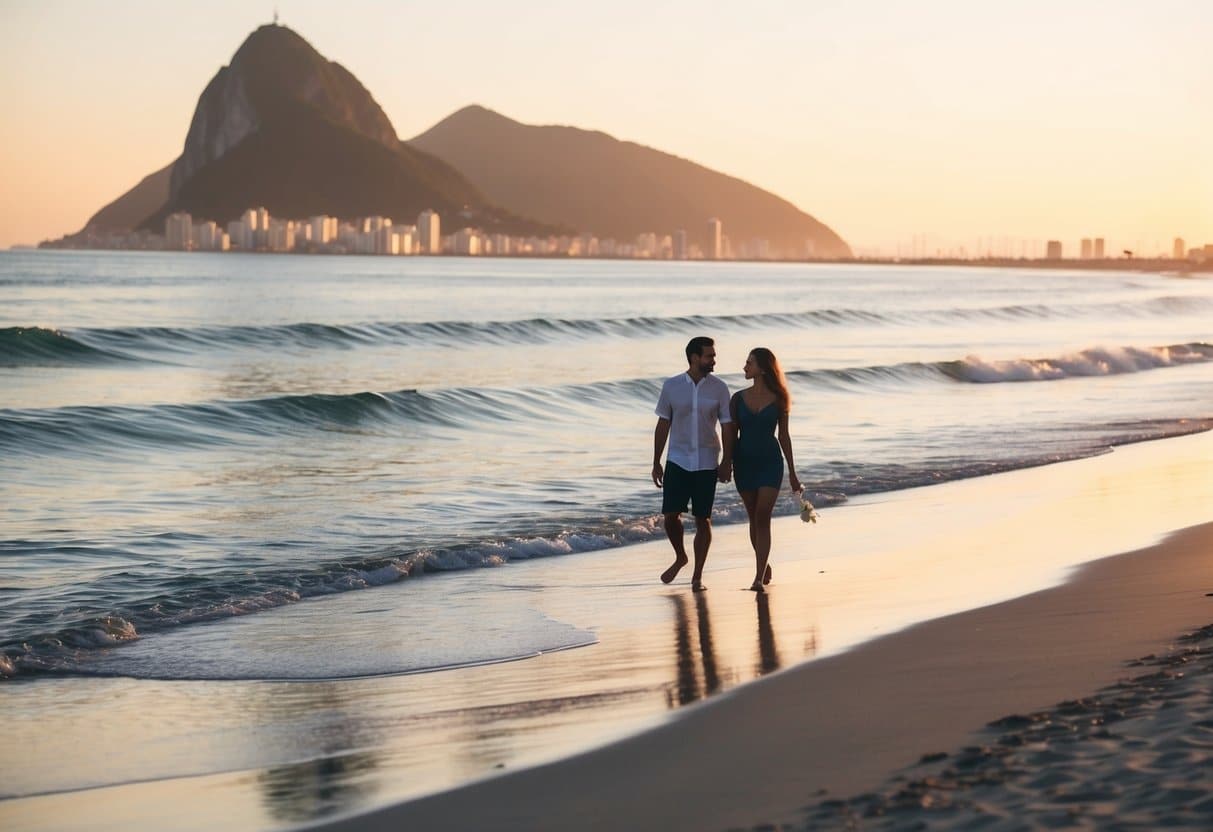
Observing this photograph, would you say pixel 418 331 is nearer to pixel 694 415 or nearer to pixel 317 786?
pixel 694 415

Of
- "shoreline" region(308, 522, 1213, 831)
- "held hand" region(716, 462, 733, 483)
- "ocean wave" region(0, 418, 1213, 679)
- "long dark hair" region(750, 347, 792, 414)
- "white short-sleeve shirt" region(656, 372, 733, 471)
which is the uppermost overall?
"long dark hair" region(750, 347, 792, 414)

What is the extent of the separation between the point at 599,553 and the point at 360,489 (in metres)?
4.54

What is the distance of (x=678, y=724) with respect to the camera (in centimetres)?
617

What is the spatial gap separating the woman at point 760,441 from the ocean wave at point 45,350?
26901 mm

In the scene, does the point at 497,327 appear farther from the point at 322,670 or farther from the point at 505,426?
the point at 322,670

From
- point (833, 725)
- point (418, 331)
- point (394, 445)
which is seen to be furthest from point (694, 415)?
point (418, 331)

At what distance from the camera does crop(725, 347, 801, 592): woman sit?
32.0 feet

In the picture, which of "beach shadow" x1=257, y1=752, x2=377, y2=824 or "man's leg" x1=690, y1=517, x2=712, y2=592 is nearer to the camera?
"beach shadow" x1=257, y1=752, x2=377, y2=824

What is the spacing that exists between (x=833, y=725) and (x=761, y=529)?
3.97 meters

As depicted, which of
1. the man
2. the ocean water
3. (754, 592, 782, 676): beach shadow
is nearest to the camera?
(754, 592, 782, 676): beach shadow

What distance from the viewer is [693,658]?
7629mm

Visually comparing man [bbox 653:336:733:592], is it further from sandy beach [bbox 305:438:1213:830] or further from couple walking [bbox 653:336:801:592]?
sandy beach [bbox 305:438:1213:830]

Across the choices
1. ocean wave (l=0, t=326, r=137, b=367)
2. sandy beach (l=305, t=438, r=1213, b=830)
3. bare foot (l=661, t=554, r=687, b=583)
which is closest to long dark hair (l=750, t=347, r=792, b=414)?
bare foot (l=661, t=554, r=687, b=583)

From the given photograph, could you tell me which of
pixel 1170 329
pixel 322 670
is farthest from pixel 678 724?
pixel 1170 329
